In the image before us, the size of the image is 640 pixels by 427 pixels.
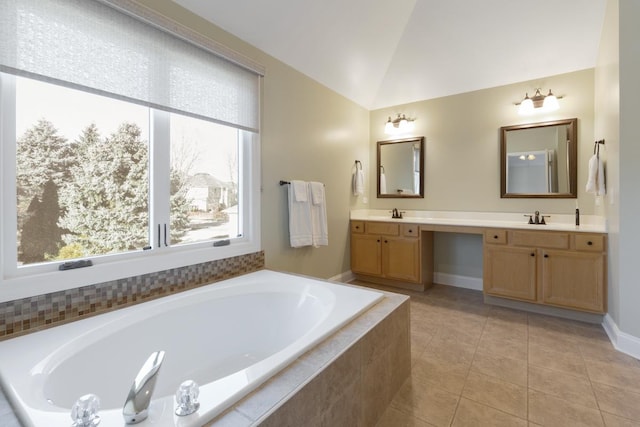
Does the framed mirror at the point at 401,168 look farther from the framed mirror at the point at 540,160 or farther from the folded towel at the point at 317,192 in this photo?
the folded towel at the point at 317,192

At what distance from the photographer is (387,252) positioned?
141 inches

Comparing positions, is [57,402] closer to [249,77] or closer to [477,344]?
[249,77]

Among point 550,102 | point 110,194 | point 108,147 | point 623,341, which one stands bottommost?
point 623,341

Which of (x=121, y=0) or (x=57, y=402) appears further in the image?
(x=121, y=0)

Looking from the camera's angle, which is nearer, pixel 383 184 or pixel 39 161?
pixel 39 161

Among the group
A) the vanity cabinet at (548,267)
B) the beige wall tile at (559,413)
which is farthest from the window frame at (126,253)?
the vanity cabinet at (548,267)

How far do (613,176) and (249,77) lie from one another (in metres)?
2.97

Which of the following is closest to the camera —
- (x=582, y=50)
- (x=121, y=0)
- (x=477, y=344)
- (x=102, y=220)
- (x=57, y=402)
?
(x=57, y=402)

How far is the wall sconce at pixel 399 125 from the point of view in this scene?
3926 millimetres

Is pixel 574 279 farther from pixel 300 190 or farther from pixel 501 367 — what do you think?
pixel 300 190

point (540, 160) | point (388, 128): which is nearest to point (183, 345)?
point (388, 128)

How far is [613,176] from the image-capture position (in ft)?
7.42

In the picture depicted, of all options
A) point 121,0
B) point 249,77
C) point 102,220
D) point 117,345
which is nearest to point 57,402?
point 117,345

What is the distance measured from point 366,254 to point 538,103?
250 centimetres
